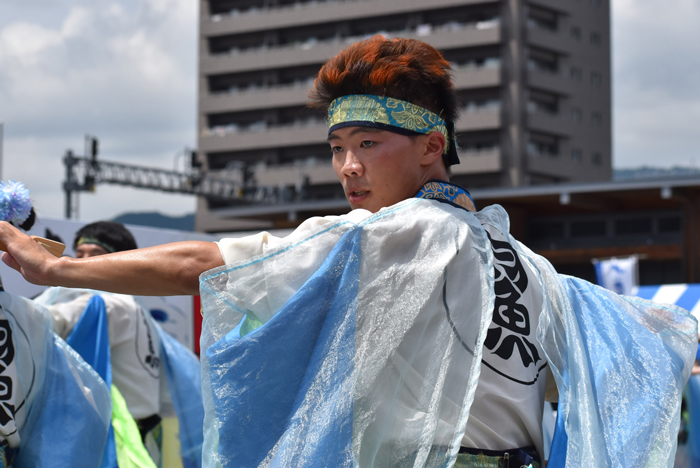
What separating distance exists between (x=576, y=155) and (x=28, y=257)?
4339cm

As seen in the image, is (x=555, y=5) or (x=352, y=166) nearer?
(x=352, y=166)

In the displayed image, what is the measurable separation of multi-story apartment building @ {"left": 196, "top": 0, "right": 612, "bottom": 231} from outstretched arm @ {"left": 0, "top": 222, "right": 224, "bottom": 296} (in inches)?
1421

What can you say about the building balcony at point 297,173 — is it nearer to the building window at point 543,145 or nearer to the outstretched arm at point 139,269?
the building window at point 543,145

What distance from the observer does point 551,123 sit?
40.9m

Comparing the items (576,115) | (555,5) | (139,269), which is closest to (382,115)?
(139,269)

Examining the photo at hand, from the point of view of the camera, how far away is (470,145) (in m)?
40.6

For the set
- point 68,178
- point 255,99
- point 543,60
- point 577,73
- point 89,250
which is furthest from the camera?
point 255,99

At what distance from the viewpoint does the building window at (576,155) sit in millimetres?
42562

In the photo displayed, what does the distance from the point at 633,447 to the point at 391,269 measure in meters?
0.70
